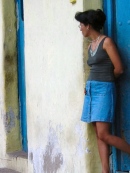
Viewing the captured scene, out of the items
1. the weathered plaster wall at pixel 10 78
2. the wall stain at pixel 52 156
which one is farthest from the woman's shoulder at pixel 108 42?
the weathered plaster wall at pixel 10 78

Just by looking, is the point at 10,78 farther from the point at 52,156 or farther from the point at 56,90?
the point at 52,156

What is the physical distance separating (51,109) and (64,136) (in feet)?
1.29

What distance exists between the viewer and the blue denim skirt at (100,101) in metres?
4.23

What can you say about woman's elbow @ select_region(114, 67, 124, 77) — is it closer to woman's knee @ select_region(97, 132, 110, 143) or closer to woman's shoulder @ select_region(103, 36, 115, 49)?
woman's shoulder @ select_region(103, 36, 115, 49)

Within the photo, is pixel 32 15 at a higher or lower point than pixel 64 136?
higher

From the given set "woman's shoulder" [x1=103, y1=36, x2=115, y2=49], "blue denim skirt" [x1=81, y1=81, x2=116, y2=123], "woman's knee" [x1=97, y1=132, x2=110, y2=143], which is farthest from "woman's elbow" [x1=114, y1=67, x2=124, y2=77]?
"woman's knee" [x1=97, y1=132, x2=110, y2=143]

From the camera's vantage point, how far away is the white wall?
476 centimetres

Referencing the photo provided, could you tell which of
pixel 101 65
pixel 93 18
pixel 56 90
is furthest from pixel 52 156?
pixel 93 18

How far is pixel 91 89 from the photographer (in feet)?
14.3

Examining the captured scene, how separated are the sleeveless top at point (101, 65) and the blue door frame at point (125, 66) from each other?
194 millimetres

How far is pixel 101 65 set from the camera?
14.1ft

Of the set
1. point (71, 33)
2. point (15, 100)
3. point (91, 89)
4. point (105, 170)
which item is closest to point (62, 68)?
point (71, 33)

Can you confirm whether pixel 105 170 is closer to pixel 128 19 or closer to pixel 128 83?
pixel 128 83

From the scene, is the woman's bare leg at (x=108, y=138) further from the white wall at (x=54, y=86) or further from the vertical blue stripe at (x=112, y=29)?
the white wall at (x=54, y=86)
